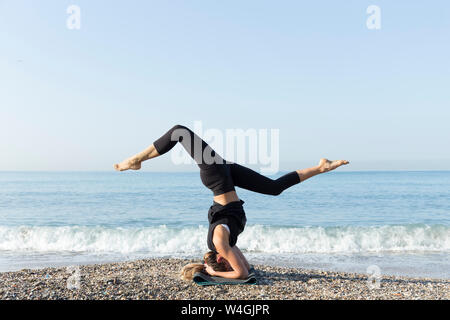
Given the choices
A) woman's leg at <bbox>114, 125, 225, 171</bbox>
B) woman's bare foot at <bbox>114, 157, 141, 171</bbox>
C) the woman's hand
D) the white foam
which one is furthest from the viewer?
the white foam

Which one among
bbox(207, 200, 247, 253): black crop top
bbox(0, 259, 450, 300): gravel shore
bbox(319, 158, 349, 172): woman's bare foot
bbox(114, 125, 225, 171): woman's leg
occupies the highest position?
bbox(114, 125, 225, 171): woman's leg

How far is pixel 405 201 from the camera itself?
24.9 metres

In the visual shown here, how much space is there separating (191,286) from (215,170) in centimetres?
165

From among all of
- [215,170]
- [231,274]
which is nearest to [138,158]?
[215,170]

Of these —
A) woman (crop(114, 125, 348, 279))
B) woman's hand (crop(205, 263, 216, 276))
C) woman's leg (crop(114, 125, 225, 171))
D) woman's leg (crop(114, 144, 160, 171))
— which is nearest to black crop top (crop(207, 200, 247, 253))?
woman (crop(114, 125, 348, 279))

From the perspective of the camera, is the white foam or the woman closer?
the woman

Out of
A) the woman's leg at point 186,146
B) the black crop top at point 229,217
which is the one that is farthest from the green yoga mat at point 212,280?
the woman's leg at point 186,146

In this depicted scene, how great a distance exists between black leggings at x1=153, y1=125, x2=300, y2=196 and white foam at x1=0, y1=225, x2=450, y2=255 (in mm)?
6046

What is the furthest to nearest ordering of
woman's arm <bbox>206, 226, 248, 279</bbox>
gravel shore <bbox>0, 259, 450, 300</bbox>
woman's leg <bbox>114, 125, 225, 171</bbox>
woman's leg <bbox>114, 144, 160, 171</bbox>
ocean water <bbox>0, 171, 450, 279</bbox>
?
1. ocean water <bbox>0, 171, 450, 279</bbox>
2. woman's arm <bbox>206, 226, 248, 279</bbox>
3. woman's leg <bbox>114, 144, 160, 171</bbox>
4. woman's leg <bbox>114, 125, 225, 171</bbox>
5. gravel shore <bbox>0, 259, 450, 300</bbox>

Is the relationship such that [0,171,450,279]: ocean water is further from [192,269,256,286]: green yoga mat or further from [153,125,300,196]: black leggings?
[153,125,300,196]: black leggings

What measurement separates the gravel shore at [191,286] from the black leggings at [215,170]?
136 cm

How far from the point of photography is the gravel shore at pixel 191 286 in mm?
4891

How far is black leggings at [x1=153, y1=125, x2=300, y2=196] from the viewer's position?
503cm
